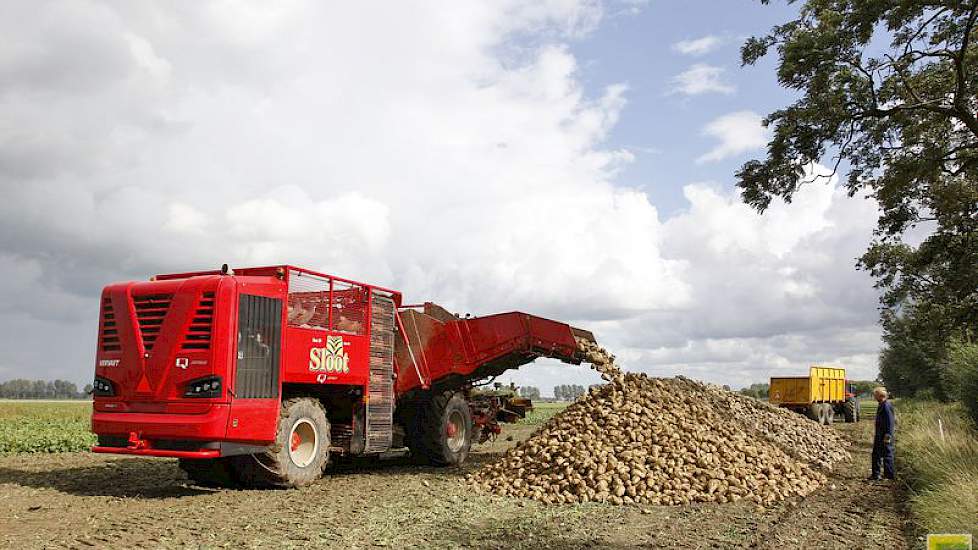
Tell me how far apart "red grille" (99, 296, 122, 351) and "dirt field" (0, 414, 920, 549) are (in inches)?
84.1

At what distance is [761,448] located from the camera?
14.0 meters

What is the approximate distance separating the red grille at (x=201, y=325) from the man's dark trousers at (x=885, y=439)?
11.7 meters

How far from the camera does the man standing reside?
44.5ft

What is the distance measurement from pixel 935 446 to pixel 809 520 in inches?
272

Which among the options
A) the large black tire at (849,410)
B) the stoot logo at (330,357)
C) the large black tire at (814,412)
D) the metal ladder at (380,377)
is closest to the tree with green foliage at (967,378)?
the large black tire at (814,412)

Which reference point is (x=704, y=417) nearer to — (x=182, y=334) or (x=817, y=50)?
(x=817, y=50)

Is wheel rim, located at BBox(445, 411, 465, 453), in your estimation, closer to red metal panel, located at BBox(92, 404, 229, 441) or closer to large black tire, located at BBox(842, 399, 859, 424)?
red metal panel, located at BBox(92, 404, 229, 441)

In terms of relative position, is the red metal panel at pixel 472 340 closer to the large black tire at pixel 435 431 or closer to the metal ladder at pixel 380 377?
the large black tire at pixel 435 431

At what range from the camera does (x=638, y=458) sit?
11750 mm

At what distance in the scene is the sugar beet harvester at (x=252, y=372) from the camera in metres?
9.85

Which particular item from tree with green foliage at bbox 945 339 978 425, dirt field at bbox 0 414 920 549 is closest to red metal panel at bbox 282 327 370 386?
dirt field at bbox 0 414 920 549

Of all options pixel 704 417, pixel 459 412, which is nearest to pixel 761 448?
pixel 704 417

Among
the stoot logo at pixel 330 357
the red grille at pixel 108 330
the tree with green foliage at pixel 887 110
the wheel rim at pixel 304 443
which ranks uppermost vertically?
the tree with green foliage at pixel 887 110

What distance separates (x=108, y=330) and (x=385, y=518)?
207 inches
